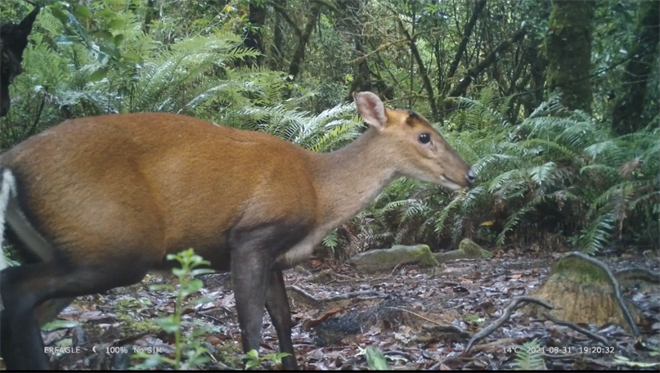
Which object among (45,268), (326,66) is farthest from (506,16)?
(45,268)

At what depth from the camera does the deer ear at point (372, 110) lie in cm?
641

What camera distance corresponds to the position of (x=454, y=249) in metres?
11.2

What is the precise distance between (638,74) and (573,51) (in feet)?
4.37

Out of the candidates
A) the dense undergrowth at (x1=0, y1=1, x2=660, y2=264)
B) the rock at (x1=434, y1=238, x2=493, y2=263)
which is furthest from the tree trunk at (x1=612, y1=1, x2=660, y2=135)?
the rock at (x1=434, y1=238, x2=493, y2=263)

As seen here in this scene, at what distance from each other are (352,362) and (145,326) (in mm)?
1619

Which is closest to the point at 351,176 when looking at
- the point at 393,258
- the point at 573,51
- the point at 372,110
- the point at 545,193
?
the point at 372,110

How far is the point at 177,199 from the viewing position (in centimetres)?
515

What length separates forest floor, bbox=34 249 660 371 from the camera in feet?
16.0

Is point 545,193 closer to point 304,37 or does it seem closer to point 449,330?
point 449,330

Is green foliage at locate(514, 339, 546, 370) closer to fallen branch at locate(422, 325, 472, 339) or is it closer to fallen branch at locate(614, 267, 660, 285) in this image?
fallen branch at locate(422, 325, 472, 339)

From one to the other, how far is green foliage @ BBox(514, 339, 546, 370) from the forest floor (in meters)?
0.13

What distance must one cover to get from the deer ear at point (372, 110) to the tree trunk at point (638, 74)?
18.5 feet

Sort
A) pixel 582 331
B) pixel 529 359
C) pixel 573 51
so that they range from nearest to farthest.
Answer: pixel 529 359, pixel 582 331, pixel 573 51

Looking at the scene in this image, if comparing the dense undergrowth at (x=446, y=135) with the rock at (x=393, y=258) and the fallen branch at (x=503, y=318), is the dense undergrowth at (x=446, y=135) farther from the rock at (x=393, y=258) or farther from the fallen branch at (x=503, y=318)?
the fallen branch at (x=503, y=318)
